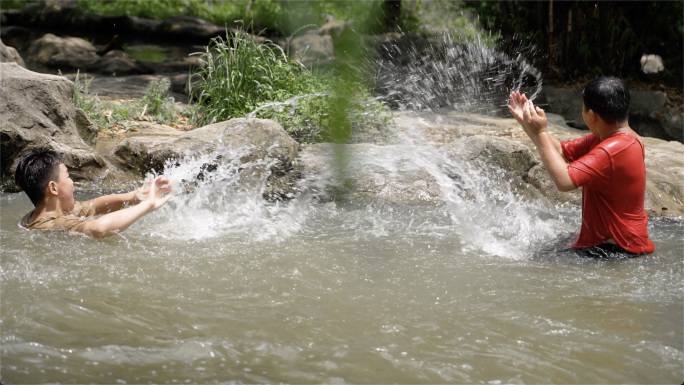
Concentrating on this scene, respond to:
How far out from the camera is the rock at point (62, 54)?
11523mm

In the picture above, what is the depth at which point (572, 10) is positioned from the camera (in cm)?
994

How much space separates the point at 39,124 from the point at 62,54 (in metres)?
6.42

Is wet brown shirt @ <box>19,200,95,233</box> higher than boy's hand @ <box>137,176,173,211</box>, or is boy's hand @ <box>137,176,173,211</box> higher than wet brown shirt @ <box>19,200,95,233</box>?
boy's hand @ <box>137,176,173,211</box>

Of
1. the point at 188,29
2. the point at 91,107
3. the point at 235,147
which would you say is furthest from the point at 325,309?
the point at 188,29

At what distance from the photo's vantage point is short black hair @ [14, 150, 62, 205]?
3.98 metres

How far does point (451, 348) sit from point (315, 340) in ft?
1.99

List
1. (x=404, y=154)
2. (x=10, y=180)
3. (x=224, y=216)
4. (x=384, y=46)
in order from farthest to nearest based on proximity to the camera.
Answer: (x=384, y=46), (x=404, y=154), (x=10, y=180), (x=224, y=216)

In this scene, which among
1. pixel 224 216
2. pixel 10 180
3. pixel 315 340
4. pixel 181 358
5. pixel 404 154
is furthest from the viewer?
pixel 404 154

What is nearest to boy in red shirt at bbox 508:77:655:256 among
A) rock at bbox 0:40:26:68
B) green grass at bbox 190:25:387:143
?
green grass at bbox 190:25:387:143

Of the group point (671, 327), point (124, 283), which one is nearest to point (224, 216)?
point (124, 283)

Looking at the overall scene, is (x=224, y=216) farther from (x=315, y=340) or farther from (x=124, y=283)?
(x=315, y=340)

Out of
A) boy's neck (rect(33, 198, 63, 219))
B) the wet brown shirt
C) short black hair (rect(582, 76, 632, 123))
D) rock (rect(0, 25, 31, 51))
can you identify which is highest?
rock (rect(0, 25, 31, 51))

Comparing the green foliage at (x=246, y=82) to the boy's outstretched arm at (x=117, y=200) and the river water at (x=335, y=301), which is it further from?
the boy's outstretched arm at (x=117, y=200)

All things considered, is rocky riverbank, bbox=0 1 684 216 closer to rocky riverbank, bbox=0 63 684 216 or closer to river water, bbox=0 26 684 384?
rocky riverbank, bbox=0 63 684 216
